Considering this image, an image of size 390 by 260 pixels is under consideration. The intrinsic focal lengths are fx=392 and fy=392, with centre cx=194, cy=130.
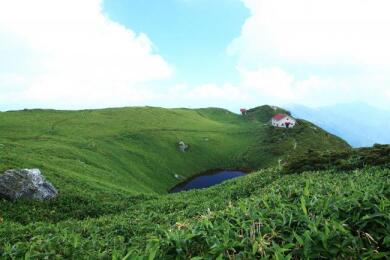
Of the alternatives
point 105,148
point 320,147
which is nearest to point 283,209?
point 105,148

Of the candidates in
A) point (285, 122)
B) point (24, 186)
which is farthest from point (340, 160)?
point (285, 122)

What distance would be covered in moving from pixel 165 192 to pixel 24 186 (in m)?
44.8

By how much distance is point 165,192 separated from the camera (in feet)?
261

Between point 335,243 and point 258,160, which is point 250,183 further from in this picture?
point 258,160

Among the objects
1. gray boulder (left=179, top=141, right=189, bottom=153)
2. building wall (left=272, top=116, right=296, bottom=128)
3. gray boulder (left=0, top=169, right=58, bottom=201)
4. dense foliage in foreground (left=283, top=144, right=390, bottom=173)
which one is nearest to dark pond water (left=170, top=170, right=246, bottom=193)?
gray boulder (left=179, top=141, right=189, bottom=153)

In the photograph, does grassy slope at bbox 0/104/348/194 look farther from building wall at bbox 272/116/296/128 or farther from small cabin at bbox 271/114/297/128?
building wall at bbox 272/116/296/128

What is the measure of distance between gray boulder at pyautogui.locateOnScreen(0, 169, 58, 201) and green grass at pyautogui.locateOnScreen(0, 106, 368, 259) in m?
1.23

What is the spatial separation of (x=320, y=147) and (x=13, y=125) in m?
86.7

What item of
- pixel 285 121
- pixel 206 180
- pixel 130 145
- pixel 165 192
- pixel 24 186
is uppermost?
pixel 285 121

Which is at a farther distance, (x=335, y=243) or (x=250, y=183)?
(x=250, y=183)

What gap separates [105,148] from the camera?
84500 mm

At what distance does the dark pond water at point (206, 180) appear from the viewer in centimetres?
8619

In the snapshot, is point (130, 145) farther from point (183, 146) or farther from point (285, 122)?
point (285, 122)

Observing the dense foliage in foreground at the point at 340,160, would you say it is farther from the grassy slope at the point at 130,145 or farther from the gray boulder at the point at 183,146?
the gray boulder at the point at 183,146
